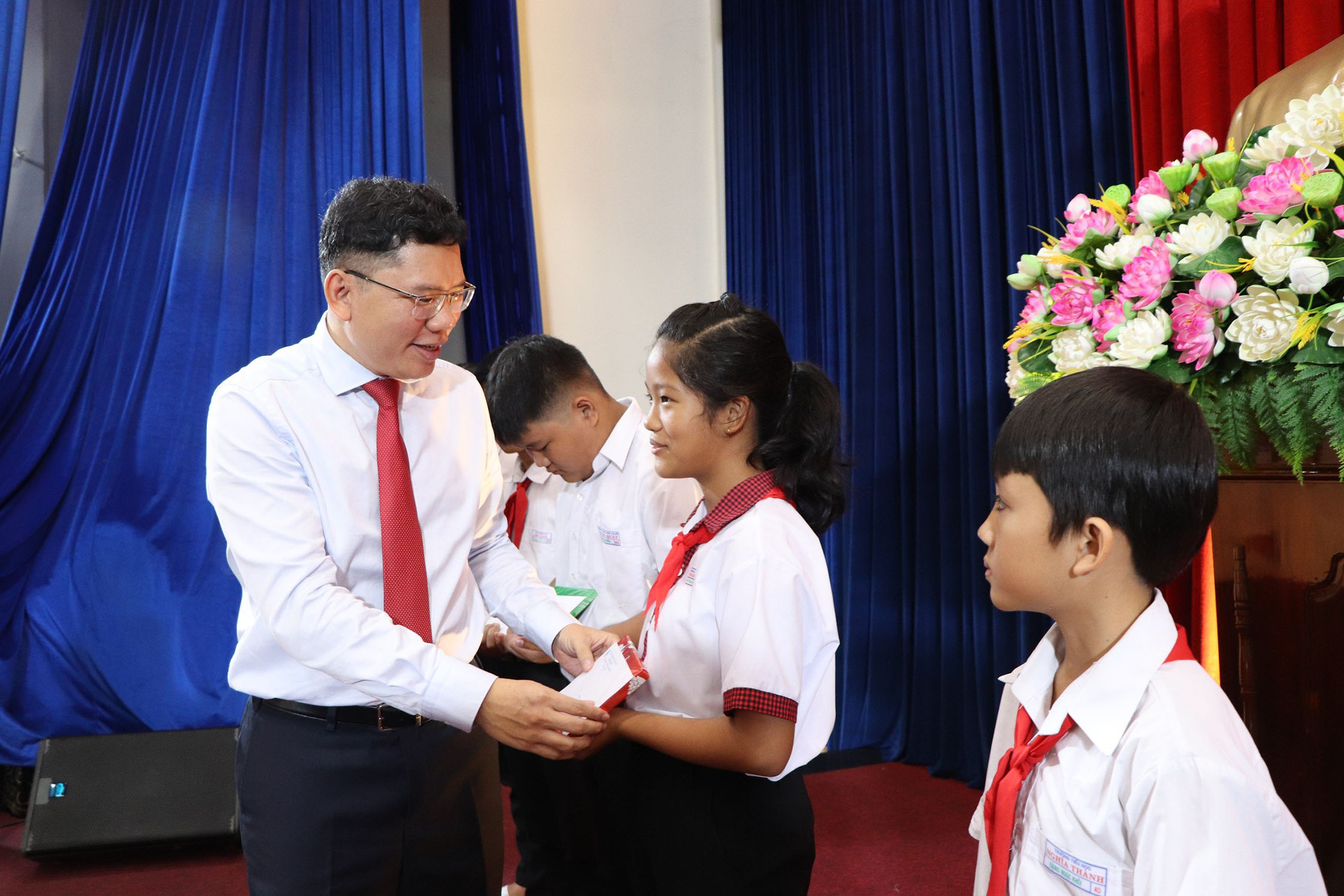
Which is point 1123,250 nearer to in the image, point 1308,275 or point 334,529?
point 1308,275

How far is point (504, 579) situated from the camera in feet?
6.15

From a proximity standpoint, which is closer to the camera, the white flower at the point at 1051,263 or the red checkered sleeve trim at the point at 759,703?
the red checkered sleeve trim at the point at 759,703

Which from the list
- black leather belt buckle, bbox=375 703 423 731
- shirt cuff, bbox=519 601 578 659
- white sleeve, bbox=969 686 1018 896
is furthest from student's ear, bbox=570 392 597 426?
white sleeve, bbox=969 686 1018 896

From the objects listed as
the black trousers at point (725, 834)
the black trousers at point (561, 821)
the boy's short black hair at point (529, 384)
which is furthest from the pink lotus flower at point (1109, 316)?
the black trousers at point (561, 821)

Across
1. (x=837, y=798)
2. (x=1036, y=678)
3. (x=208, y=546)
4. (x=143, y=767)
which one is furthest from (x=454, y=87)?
(x=1036, y=678)

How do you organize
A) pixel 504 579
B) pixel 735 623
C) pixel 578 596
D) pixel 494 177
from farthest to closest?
pixel 494 177
pixel 578 596
pixel 504 579
pixel 735 623

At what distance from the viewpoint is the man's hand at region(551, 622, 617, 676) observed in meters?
1.71

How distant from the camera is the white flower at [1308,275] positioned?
45.8 inches

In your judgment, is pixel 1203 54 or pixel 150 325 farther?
pixel 150 325

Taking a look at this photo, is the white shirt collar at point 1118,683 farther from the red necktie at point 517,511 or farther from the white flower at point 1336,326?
the red necktie at point 517,511

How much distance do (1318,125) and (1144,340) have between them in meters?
0.33

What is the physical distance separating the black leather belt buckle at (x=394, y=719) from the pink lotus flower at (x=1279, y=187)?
56.2 inches

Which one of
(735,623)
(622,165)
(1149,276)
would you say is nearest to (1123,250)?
(1149,276)

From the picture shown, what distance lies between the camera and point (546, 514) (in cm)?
273
